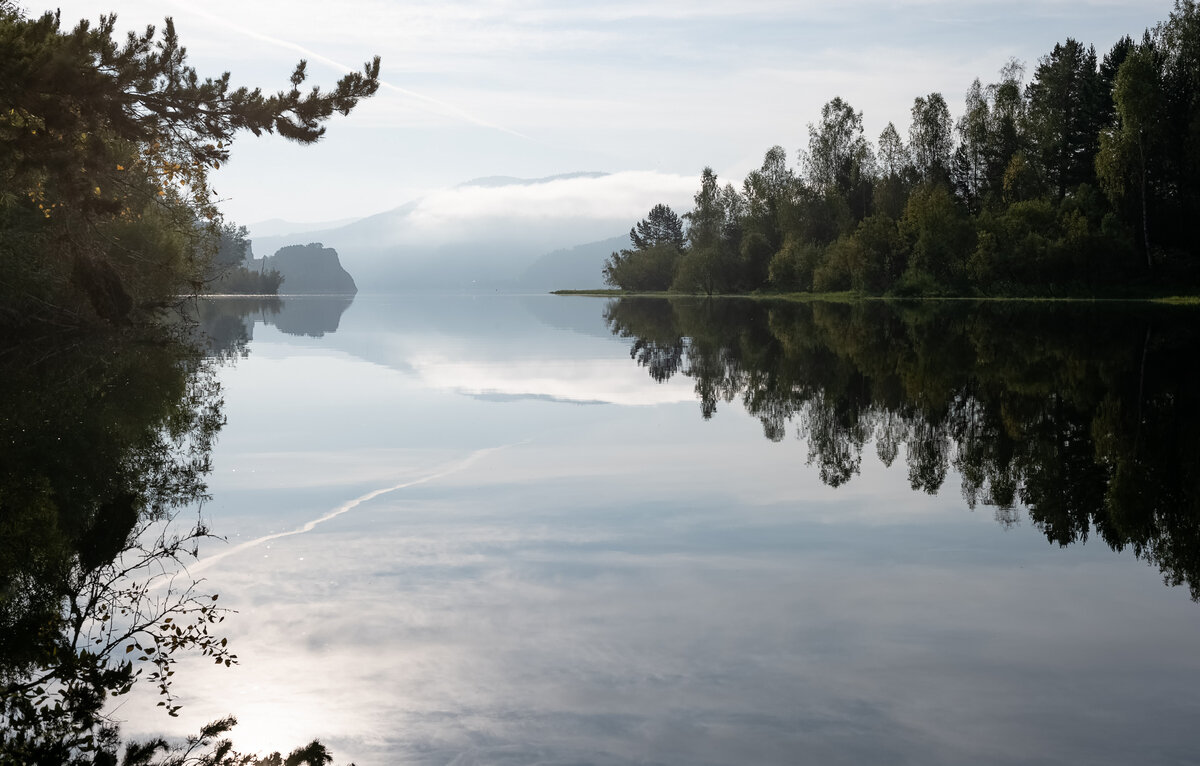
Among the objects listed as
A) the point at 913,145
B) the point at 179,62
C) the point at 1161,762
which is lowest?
the point at 1161,762

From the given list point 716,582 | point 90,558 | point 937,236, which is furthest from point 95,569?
point 937,236

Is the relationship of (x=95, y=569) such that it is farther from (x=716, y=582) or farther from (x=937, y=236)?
(x=937, y=236)

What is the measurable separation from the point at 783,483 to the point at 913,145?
351ft

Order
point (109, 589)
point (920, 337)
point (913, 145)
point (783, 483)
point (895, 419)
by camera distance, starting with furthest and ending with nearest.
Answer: point (913, 145) < point (920, 337) < point (895, 419) < point (783, 483) < point (109, 589)

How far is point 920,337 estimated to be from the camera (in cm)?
4388

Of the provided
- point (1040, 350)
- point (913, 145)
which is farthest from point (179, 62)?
point (913, 145)

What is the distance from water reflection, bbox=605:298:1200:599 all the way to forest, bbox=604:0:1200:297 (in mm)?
39959

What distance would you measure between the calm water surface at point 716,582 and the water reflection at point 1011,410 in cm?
11

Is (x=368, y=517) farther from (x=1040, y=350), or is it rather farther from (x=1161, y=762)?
(x=1040, y=350)

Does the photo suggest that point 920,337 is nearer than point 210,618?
No

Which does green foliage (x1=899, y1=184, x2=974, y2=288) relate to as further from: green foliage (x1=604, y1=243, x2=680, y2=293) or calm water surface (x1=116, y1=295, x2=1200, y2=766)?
calm water surface (x1=116, y1=295, x2=1200, y2=766)

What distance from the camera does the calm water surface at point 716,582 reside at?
696 centimetres

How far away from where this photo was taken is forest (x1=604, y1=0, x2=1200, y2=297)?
82.4 m

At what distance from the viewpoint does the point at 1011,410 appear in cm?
2152
